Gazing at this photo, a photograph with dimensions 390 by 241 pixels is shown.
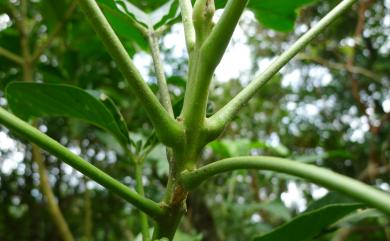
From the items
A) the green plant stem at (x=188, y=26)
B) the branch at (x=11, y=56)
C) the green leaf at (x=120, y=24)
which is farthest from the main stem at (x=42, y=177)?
the green plant stem at (x=188, y=26)

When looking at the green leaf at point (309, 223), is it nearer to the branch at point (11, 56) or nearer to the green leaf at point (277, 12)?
the green leaf at point (277, 12)

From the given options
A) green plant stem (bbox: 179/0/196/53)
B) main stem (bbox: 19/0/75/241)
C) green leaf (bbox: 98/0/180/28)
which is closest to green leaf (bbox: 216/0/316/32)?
green leaf (bbox: 98/0/180/28)

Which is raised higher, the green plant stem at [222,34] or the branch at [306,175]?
the green plant stem at [222,34]

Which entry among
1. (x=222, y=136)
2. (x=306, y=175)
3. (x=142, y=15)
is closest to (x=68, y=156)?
(x=306, y=175)

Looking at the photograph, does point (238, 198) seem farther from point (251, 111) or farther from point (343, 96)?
point (343, 96)

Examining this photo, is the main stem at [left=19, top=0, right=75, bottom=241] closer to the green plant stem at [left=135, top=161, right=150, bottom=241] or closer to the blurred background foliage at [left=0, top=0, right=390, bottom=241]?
the blurred background foliage at [left=0, top=0, right=390, bottom=241]
